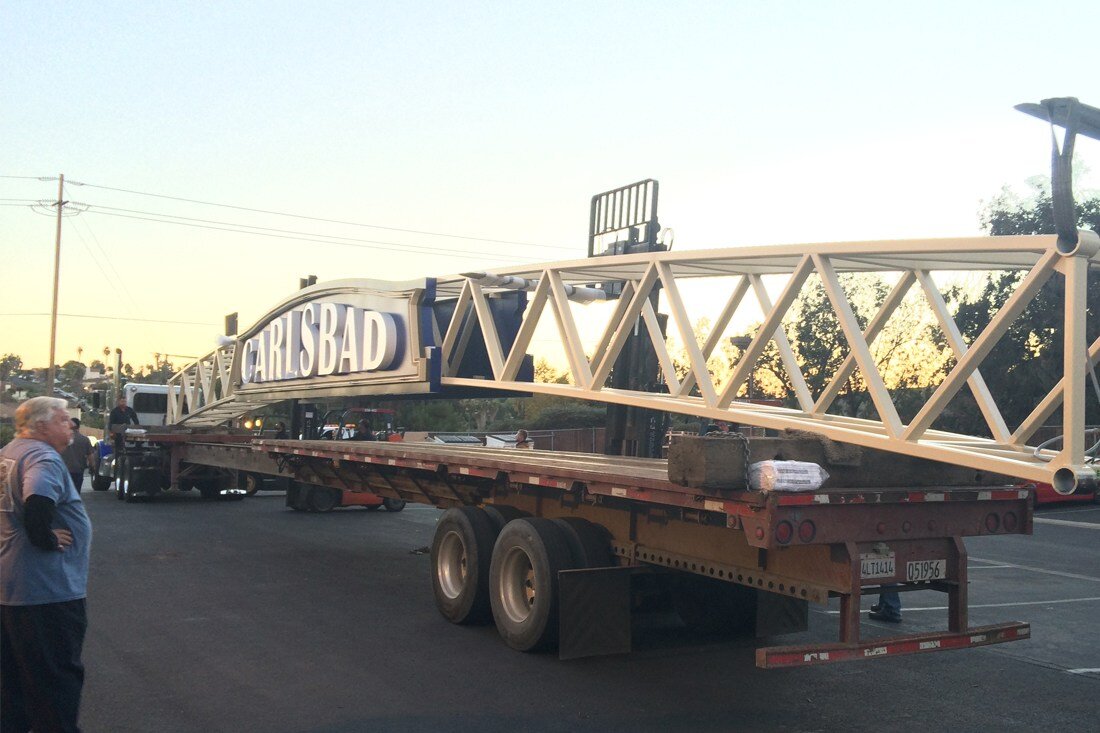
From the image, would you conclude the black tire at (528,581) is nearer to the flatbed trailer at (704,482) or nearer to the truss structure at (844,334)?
the flatbed trailer at (704,482)

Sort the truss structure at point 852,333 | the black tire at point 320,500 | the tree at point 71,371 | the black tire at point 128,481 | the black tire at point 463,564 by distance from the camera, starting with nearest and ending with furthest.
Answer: the truss structure at point 852,333, the black tire at point 463,564, the black tire at point 320,500, the black tire at point 128,481, the tree at point 71,371

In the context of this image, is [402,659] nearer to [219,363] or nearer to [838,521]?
[838,521]

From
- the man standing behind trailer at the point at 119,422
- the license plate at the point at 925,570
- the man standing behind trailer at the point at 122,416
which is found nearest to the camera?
the license plate at the point at 925,570

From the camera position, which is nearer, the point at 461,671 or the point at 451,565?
the point at 461,671

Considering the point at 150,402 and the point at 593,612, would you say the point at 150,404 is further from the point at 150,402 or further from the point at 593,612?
the point at 593,612

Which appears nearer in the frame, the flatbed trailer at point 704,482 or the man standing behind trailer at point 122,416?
the flatbed trailer at point 704,482

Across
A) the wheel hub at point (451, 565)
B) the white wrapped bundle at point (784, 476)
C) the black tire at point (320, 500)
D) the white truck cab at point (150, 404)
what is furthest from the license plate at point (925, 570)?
the white truck cab at point (150, 404)

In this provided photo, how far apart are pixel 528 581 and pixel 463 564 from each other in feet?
4.09

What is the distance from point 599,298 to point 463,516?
14.3 ft

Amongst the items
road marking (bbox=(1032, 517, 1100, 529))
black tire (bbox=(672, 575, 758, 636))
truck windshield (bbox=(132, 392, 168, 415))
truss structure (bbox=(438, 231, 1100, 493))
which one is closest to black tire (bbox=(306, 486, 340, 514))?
truck windshield (bbox=(132, 392, 168, 415))

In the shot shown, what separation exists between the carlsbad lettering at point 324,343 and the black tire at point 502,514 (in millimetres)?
4201

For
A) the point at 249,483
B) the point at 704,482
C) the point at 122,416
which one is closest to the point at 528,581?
the point at 704,482

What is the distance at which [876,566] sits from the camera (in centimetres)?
634

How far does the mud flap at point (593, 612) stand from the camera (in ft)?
25.4
